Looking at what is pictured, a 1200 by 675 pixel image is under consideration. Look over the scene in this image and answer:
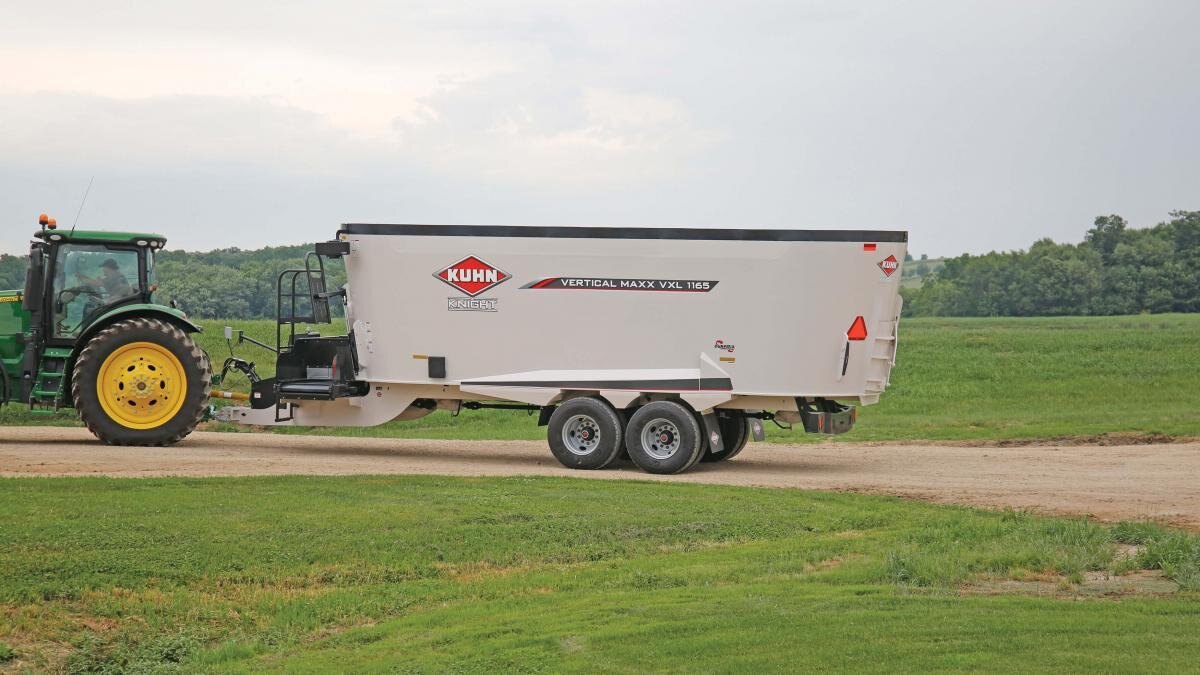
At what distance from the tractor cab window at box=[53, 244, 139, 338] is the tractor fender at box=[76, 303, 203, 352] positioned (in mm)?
273

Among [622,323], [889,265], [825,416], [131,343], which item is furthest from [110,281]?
[889,265]

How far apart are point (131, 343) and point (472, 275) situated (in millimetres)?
5244

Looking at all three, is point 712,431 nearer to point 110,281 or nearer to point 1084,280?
point 110,281

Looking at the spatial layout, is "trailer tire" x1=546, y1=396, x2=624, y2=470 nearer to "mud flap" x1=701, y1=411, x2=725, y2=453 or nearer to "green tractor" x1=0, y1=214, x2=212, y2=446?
"mud flap" x1=701, y1=411, x2=725, y2=453

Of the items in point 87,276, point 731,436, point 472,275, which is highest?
point 87,276

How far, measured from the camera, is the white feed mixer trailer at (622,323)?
18.7 m

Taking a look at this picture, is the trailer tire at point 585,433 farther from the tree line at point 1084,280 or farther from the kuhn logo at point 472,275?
the tree line at point 1084,280

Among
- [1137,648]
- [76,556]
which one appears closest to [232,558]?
[76,556]

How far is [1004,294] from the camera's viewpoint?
85312 mm

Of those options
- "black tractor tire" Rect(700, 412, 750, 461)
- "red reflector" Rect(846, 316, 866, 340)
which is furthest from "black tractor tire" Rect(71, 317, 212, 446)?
"red reflector" Rect(846, 316, 866, 340)

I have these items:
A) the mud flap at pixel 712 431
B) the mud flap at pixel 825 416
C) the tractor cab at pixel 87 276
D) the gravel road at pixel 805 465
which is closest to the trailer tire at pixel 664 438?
the mud flap at pixel 712 431

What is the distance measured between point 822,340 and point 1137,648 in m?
10.4

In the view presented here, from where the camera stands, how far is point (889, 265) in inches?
731

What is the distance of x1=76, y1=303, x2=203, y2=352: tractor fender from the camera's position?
20.3m
